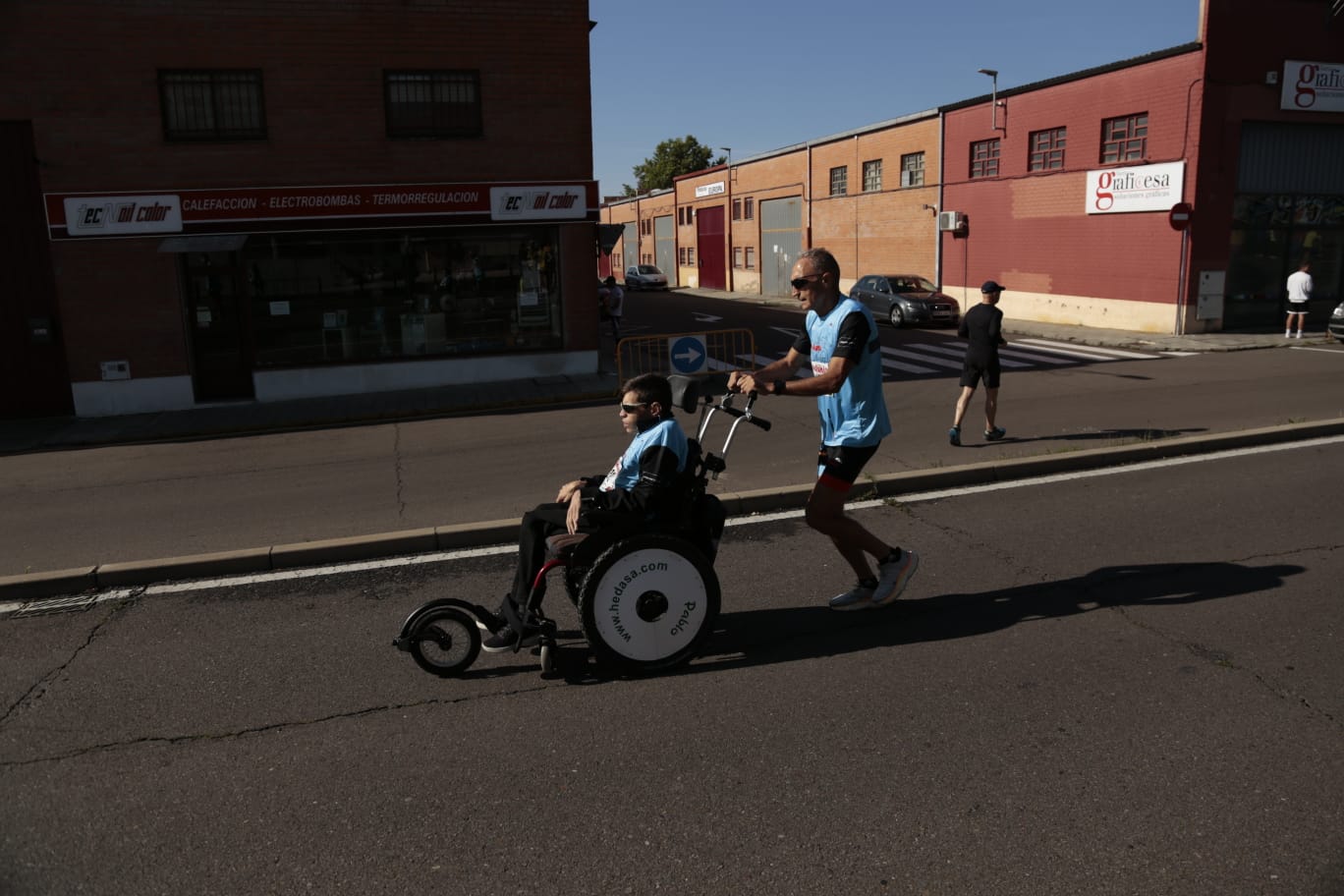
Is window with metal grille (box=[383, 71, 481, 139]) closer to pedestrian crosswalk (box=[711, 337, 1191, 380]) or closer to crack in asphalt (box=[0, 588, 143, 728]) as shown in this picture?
pedestrian crosswalk (box=[711, 337, 1191, 380])

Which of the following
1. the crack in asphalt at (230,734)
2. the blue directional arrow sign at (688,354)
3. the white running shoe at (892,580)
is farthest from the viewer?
the blue directional arrow sign at (688,354)

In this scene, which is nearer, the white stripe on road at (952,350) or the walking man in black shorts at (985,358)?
the walking man in black shorts at (985,358)

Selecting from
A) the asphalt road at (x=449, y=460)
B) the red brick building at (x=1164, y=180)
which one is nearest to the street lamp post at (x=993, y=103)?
the red brick building at (x=1164, y=180)

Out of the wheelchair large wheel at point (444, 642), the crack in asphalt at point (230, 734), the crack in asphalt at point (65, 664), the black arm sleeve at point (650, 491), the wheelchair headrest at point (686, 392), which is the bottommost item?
the crack in asphalt at point (65, 664)

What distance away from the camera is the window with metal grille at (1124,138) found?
23.0m

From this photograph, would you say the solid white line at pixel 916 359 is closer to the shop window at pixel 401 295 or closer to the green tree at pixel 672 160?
the shop window at pixel 401 295

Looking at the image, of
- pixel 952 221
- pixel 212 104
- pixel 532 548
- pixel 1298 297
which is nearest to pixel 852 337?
pixel 532 548

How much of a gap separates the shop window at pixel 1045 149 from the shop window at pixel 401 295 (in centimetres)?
1583

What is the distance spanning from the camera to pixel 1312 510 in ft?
24.8

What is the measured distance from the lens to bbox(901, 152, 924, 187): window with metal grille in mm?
32134

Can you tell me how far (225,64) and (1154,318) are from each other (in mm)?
20131

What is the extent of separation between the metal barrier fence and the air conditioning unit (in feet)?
35.0

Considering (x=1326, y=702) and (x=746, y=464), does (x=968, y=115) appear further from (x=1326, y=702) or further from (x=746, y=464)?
(x=1326, y=702)

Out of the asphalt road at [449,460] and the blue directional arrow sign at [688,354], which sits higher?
the blue directional arrow sign at [688,354]
